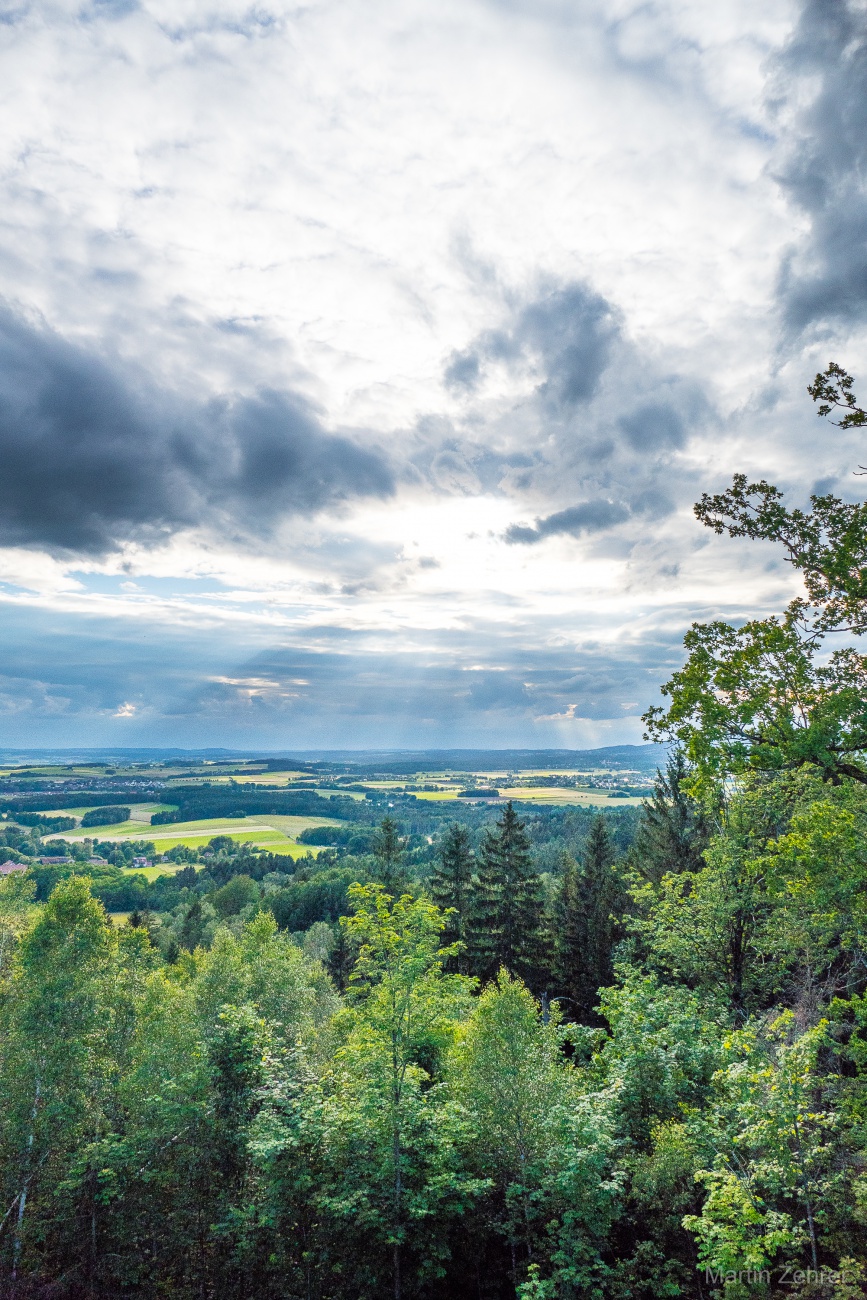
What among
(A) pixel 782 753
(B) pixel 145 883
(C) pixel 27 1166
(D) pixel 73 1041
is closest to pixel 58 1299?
(C) pixel 27 1166

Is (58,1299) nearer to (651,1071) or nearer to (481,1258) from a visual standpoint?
(481,1258)

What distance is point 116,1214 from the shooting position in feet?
61.8

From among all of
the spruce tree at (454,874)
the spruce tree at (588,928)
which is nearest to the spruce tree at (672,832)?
the spruce tree at (588,928)

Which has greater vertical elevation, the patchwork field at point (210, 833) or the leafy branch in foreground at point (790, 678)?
the leafy branch in foreground at point (790, 678)

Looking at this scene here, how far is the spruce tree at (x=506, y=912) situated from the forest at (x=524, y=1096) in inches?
438

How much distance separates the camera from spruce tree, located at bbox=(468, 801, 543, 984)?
35625 millimetres

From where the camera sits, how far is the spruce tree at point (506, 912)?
117ft

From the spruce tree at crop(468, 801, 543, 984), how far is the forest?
36.5 ft

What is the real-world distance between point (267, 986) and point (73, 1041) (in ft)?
31.9

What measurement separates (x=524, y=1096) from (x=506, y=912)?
22.4m

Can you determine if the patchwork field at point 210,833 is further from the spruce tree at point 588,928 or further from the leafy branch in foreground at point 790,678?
the leafy branch in foreground at point 790,678

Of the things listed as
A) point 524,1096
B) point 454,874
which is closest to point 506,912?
point 454,874

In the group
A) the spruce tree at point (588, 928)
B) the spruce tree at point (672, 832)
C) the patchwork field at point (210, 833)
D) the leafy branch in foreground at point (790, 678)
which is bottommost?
the patchwork field at point (210, 833)

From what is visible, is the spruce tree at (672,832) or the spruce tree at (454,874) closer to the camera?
the spruce tree at (672,832)
